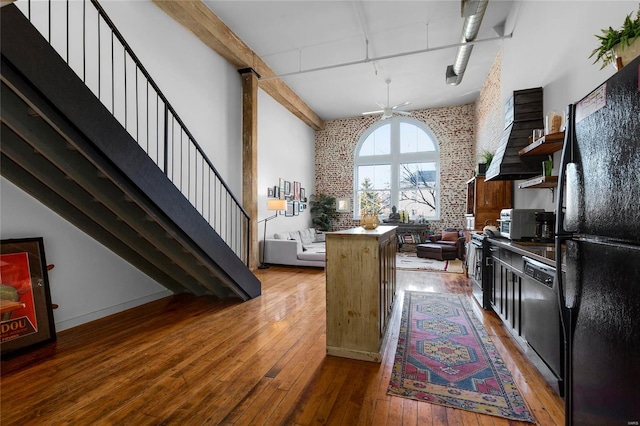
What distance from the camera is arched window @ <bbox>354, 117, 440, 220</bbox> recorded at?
959 centimetres

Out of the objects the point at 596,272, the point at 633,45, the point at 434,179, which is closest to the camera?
the point at 596,272

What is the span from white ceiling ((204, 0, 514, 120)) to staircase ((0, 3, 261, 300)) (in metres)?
2.45

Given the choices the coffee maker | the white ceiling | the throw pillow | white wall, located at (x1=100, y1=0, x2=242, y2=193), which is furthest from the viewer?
the throw pillow

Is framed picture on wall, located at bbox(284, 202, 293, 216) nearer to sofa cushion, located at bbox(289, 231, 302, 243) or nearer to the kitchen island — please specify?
sofa cushion, located at bbox(289, 231, 302, 243)

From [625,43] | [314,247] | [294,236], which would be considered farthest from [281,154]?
[625,43]

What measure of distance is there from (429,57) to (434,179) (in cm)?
427

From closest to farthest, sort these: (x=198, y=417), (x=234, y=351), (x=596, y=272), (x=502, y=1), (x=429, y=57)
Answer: (x=596, y=272) → (x=198, y=417) → (x=234, y=351) → (x=502, y=1) → (x=429, y=57)

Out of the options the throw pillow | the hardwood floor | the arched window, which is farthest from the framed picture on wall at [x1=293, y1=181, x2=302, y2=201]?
the hardwood floor

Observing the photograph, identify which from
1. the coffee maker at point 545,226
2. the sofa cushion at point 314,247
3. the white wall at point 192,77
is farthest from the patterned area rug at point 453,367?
the white wall at point 192,77

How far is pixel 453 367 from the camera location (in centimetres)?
241

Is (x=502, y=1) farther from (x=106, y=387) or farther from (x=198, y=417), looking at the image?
(x=106, y=387)

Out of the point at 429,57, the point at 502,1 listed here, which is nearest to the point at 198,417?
the point at 502,1

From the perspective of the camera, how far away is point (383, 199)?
1011cm

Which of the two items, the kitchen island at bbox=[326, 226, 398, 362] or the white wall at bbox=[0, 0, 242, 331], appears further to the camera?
the white wall at bbox=[0, 0, 242, 331]
